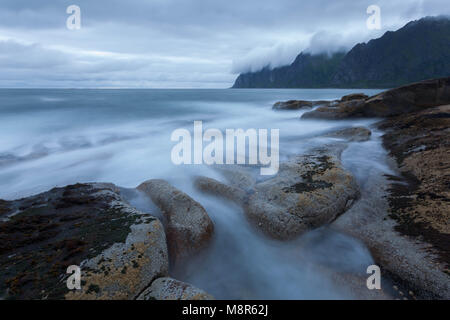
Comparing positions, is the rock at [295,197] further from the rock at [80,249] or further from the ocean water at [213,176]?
the rock at [80,249]

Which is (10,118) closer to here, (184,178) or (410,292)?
(184,178)

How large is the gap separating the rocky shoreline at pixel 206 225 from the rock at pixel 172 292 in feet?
0.05

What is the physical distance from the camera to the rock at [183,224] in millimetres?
4996

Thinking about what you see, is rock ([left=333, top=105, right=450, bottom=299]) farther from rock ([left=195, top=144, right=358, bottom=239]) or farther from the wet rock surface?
rock ([left=195, top=144, right=358, bottom=239])

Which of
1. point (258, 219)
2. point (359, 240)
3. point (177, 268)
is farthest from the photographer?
point (258, 219)

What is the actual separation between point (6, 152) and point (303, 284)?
1642cm

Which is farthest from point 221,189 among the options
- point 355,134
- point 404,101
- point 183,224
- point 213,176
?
point 404,101

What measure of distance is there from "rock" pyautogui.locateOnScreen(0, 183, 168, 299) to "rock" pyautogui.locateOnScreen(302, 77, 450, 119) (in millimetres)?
18133

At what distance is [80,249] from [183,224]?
2.03m

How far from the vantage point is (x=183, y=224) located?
17.5ft

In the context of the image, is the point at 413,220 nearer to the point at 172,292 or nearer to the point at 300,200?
the point at 300,200

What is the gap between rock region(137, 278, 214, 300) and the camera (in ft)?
11.2

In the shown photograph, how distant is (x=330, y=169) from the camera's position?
23.7ft

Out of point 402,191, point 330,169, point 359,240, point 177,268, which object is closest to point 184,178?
point 177,268
